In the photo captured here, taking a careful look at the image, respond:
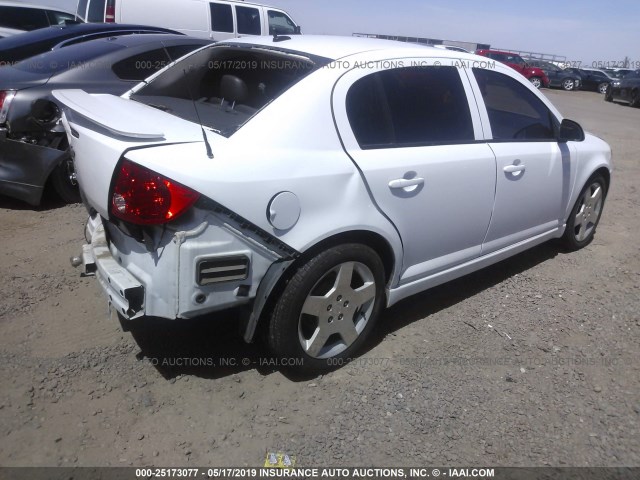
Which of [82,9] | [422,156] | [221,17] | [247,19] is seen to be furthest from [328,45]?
[82,9]

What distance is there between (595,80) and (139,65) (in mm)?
27082

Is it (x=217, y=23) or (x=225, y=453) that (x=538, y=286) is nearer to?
(x=225, y=453)

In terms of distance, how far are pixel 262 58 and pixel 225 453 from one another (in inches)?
85.2

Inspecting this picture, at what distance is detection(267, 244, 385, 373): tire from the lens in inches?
101

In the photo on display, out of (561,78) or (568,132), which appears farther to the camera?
(561,78)

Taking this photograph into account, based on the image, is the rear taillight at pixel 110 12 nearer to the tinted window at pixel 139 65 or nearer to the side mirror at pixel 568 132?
the tinted window at pixel 139 65

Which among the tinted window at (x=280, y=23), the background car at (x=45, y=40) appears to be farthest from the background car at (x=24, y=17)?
the tinted window at (x=280, y=23)

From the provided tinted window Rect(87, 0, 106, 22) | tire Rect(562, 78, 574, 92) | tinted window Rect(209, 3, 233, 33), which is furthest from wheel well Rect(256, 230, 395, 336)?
tire Rect(562, 78, 574, 92)

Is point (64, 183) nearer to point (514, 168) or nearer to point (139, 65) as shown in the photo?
point (139, 65)

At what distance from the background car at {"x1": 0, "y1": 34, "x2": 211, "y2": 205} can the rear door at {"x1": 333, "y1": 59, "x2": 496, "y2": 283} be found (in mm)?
2119

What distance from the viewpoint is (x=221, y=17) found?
39.2ft

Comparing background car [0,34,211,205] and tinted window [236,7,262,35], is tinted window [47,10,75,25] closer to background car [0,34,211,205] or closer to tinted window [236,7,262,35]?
tinted window [236,7,262,35]

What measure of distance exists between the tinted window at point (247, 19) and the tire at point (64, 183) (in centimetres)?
842

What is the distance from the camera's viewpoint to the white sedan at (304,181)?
2.28 meters
